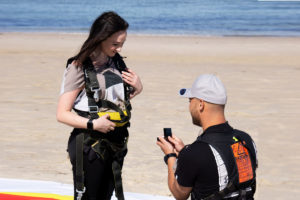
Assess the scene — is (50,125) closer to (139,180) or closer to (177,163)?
(139,180)

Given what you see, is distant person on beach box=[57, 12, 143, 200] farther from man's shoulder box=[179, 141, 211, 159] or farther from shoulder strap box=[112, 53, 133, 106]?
man's shoulder box=[179, 141, 211, 159]

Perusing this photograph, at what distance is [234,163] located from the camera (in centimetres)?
326

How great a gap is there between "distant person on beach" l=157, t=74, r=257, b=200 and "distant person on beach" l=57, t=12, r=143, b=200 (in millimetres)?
778

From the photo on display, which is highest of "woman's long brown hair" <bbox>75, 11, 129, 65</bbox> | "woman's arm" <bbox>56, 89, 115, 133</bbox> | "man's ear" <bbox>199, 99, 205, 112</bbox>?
"woman's long brown hair" <bbox>75, 11, 129, 65</bbox>

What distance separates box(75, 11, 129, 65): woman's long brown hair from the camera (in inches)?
153

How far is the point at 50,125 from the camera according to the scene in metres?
9.91

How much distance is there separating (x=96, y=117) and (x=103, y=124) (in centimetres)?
8

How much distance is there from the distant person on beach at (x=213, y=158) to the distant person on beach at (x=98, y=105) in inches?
30.6

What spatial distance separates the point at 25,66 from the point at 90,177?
1360cm

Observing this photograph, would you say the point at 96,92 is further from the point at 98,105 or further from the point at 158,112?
the point at 158,112

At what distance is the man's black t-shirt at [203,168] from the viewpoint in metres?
3.21

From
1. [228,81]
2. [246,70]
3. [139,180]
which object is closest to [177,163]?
[139,180]

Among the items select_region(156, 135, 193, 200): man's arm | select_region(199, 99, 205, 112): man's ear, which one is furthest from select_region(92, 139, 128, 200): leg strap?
select_region(199, 99, 205, 112): man's ear

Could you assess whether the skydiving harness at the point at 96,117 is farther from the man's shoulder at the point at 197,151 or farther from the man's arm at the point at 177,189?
the man's shoulder at the point at 197,151
